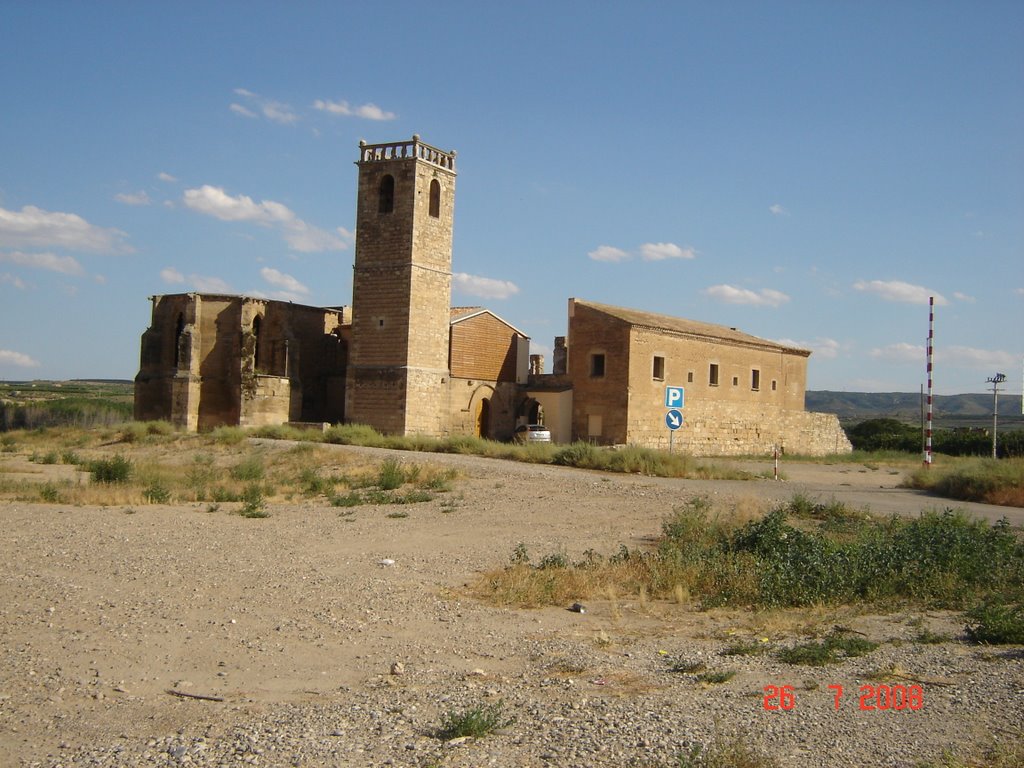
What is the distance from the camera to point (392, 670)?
7312 millimetres

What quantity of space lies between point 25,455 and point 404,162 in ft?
59.1

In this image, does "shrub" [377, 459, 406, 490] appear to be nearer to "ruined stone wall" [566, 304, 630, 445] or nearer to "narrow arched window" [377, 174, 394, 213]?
"ruined stone wall" [566, 304, 630, 445]

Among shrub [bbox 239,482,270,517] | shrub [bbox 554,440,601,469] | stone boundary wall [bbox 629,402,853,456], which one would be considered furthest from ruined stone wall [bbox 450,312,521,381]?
shrub [bbox 239,482,270,517]

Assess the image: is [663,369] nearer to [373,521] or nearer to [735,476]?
[735,476]

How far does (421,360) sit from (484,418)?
475cm

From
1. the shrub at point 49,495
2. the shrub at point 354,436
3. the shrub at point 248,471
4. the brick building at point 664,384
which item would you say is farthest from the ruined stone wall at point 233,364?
the shrub at point 49,495

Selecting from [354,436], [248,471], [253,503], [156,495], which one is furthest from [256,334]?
[253,503]

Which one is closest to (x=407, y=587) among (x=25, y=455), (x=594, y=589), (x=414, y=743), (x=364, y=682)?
(x=594, y=589)

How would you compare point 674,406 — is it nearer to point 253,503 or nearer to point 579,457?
point 579,457

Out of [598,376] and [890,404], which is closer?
[598,376]

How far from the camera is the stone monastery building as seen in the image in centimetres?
3578

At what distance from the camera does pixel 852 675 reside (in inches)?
276

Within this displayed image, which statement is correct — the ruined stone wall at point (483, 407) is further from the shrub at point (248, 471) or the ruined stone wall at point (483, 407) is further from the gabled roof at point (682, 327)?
the shrub at point (248, 471)
